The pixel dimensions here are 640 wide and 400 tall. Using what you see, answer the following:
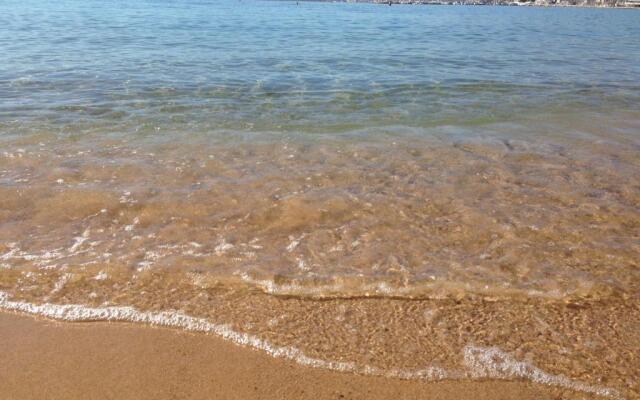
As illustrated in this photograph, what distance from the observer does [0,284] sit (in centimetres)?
369

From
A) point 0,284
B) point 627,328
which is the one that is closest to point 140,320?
point 0,284

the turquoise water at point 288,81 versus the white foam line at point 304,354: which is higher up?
the turquoise water at point 288,81

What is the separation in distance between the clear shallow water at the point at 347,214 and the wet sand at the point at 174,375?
153 mm

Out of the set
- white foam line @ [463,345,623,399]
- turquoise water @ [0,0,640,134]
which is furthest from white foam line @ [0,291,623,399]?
turquoise water @ [0,0,640,134]

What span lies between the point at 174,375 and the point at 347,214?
8.18 feet

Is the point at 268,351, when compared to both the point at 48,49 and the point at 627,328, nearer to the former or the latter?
the point at 627,328

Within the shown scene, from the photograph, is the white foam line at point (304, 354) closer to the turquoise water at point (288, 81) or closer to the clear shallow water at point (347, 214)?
the clear shallow water at point (347, 214)

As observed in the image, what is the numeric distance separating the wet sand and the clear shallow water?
15cm

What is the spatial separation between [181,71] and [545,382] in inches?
465

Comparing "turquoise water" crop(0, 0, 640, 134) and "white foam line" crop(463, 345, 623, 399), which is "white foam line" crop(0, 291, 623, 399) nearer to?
"white foam line" crop(463, 345, 623, 399)

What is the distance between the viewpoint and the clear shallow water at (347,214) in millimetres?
3271

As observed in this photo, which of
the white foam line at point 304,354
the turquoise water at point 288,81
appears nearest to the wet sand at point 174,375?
the white foam line at point 304,354

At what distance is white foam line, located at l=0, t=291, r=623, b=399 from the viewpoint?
2809 millimetres

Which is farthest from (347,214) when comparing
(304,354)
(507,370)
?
→ (507,370)
